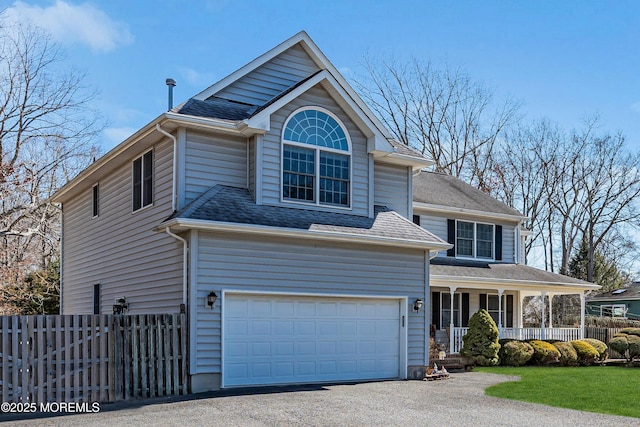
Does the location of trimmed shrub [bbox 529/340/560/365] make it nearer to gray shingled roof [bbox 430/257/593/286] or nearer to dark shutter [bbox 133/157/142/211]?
gray shingled roof [bbox 430/257/593/286]

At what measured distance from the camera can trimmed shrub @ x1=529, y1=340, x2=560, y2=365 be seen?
72.8 ft

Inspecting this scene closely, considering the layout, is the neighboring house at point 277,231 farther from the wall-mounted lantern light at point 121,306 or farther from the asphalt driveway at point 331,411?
the asphalt driveway at point 331,411

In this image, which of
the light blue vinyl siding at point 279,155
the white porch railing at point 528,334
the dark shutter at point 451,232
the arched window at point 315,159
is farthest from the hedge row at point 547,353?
the arched window at point 315,159

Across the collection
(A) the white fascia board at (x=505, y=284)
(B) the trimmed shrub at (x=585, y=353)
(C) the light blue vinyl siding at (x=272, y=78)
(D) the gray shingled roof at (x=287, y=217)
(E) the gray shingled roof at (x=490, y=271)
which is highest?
(C) the light blue vinyl siding at (x=272, y=78)


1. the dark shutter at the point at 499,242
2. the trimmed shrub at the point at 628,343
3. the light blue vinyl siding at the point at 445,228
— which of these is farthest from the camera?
the dark shutter at the point at 499,242

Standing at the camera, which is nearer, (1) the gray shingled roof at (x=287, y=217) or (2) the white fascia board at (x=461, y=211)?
(1) the gray shingled roof at (x=287, y=217)

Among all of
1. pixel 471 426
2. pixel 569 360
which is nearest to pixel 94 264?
pixel 471 426

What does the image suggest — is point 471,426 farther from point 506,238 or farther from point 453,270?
point 506,238

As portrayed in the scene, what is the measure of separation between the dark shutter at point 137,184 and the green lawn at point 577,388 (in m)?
9.33

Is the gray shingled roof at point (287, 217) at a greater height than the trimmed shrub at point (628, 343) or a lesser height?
greater

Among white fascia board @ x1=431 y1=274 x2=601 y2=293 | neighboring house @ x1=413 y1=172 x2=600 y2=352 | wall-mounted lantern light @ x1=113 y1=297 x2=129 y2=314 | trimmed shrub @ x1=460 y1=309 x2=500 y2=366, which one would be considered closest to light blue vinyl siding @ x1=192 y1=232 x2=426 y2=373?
wall-mounted lantern light @ x1=113 y1=297 x2=129 y2=314

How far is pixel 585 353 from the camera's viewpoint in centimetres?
2323

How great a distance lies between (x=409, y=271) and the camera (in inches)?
672

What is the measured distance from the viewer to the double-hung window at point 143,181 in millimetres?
16594
